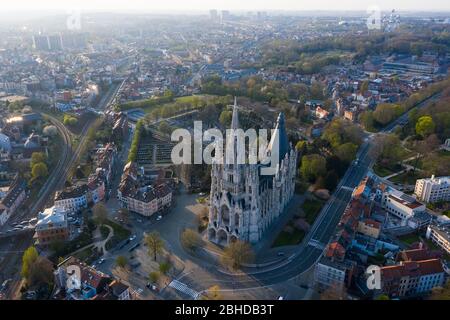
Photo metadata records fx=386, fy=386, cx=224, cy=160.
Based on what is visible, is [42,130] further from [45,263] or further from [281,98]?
[281,98]

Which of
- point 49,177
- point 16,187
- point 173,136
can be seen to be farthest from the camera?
point 173,136

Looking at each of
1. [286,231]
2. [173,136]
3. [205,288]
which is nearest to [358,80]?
[173,136]

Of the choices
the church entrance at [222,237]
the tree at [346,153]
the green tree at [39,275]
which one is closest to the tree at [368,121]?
the tree at [346,153]

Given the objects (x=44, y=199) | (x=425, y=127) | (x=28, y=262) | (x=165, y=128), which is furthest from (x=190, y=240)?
(x=425, y=127)

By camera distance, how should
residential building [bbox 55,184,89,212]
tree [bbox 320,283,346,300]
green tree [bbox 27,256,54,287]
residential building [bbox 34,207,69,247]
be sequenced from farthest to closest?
residential building [bbox 55,184,89,212] < residential building [bbox 34,207,69,247] < green tree [bbox 27,256,54,287] < tree [bbox 320,283,346,300]

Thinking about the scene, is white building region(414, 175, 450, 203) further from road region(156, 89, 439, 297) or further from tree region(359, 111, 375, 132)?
tree region(359, 111, 375, 132)

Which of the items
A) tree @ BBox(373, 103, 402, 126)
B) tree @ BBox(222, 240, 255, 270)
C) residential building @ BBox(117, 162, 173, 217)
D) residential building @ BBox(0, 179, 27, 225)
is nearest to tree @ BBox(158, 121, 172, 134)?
residential building @ BBox(117, 162, 173, 217)
